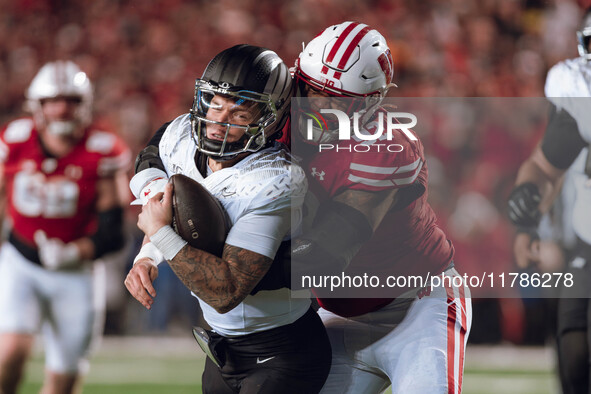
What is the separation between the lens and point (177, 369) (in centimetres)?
546

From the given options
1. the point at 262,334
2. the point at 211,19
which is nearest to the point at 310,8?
the point at 211,19

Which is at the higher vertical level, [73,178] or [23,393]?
[73,178]

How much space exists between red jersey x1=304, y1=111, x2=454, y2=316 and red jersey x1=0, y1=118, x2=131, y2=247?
6.37 feet

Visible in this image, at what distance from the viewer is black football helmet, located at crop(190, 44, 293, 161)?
2045 mm

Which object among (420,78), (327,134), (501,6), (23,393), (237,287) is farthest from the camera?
(501,6)

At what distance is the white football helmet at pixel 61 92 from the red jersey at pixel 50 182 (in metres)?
0.09

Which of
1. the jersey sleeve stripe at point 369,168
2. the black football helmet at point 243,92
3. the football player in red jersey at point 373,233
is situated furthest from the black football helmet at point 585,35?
the black football helmet at point 243,92

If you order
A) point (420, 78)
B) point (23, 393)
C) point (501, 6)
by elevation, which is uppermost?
point (501, 6)

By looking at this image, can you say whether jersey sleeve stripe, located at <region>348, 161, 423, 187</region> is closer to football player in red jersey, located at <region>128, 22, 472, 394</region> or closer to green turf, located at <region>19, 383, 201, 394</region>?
football player in red jersey, located at <region>128, 22, 472, 394</region>

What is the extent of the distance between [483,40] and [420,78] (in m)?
0.86

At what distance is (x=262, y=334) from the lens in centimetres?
209

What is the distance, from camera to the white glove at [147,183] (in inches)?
82.0

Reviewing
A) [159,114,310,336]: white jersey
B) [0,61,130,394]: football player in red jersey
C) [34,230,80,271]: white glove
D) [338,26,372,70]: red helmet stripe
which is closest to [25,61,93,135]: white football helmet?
[0,61,130,394]: football player in red jersey

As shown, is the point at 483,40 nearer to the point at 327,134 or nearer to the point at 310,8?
the point at 310,8
